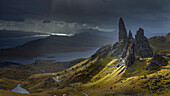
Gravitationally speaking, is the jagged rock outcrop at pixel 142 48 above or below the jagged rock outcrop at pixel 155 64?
above

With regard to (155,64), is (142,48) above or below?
above

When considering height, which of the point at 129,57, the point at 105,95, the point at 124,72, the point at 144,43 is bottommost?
the point at 105,95

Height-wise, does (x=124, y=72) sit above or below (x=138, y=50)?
below

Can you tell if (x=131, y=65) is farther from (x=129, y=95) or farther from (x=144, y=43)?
(x=129, y=95)

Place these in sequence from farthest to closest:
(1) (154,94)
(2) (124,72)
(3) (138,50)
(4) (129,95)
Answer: (3) (138,50) < (2) (124,72) < (4) (129,95) < (1) (154,94)

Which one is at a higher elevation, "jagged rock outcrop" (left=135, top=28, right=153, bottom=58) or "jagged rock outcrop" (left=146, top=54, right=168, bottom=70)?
"jagged rock outcrop" (left=135, top=28, right=153, bottom=58)

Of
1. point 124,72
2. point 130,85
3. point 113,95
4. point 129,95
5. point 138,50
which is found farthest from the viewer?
point 138,50

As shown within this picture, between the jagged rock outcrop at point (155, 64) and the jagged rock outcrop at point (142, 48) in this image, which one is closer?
the jagged rock outcrop at point (155, 64)

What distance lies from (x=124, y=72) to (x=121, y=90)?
45097 millimetres

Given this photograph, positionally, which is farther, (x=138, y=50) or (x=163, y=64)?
(x=138, y=50)

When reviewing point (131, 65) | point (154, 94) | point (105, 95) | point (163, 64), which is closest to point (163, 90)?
point (154, 94)

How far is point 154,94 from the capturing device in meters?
90.2

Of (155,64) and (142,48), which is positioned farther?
(142,48)

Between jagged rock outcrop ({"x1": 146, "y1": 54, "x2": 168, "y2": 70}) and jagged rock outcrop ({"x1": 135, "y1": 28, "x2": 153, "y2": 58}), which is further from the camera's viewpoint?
jagged rock outcrop ({"x1": 135, "y1": 28, "x2": 153, "y2": 58})
